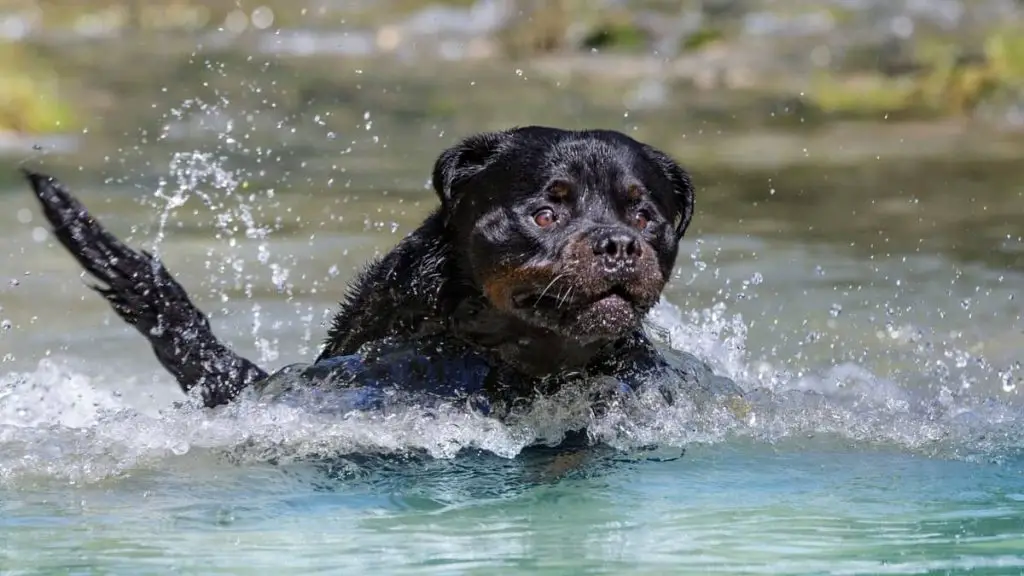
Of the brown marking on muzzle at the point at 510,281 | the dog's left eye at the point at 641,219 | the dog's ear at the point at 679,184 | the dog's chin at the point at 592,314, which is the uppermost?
the dog's ear at the point at 679,184

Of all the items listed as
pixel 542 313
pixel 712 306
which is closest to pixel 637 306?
pixel 542 313

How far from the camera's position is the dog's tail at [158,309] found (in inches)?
228

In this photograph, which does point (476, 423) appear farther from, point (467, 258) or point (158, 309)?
point (158, 309)

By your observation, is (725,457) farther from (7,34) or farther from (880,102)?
(7,34)

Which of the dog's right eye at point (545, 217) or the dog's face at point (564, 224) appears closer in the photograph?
the dog's face at point (564, 224)

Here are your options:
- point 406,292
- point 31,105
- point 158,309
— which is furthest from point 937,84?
point 158,309

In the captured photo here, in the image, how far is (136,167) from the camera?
472 inches

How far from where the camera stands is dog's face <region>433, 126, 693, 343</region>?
5.09 m

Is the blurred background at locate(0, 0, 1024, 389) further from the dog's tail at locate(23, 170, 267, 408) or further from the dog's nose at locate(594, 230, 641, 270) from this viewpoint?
the dog's nose at locate(594, 230, 641, 270)

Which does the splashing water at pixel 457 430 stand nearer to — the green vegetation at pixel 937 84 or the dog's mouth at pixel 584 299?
the dog's mouth at pixel 584 299

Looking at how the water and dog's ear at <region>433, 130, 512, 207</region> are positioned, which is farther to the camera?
dog's ear at <region>433, 130, 512, 207</region>

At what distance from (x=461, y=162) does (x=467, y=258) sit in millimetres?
391

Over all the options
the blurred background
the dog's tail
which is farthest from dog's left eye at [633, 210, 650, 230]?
the blurred background

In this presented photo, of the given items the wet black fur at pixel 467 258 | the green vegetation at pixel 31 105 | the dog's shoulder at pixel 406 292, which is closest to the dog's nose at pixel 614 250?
the wet black fur at pixel 467 258
